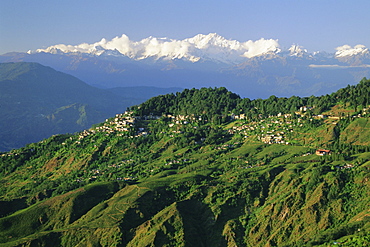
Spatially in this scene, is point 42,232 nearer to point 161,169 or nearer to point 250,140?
point 161,169

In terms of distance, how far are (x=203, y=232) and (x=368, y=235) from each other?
4478 cm

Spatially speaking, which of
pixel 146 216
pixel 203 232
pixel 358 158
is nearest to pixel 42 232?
pixel 146 216

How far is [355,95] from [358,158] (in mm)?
59629

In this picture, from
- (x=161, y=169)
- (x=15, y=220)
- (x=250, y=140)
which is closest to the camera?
(x=15, y=220)

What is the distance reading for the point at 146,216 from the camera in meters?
132

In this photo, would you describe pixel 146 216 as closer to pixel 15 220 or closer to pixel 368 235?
pixel 15 220

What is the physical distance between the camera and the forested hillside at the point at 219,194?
124 meters

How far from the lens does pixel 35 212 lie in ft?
466

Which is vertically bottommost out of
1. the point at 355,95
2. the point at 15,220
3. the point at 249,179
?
the point at 15,220

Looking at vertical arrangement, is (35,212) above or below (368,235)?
below

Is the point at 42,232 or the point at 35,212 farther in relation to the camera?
the point at 35,212

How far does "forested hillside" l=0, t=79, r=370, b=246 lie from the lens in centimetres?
12362

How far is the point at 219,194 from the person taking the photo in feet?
459

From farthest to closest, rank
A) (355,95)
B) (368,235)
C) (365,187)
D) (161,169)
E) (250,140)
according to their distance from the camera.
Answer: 1. (355,95)
2. (250,140)
3. (161,169)
4. (365,187)
5. (368,235)
